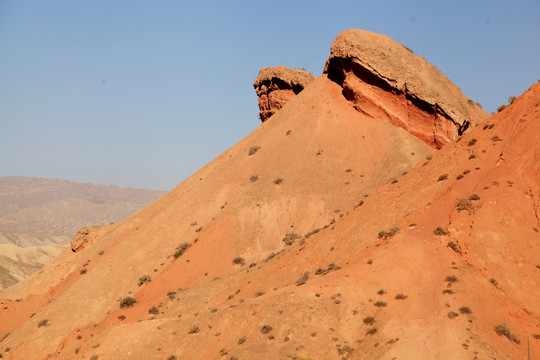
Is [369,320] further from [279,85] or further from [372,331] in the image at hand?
[279,85]

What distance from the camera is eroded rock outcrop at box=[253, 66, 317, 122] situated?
59875 mm

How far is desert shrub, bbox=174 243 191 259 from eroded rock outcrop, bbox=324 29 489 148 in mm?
18640

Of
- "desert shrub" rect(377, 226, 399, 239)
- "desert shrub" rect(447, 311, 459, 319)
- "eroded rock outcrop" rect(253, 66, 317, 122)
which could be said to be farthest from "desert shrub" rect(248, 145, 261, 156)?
"desert shrub" rect(447, 311, 459, 319)

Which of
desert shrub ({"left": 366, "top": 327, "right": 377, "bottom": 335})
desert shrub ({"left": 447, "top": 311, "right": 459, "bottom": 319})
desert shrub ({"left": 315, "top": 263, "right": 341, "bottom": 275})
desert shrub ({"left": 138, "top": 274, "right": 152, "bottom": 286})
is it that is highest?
desert shrub ({"left": 138, "top": 274, "right": 152, "bottom": 286})

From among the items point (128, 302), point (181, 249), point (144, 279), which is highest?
point (181, 249)

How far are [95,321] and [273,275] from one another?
1405cm

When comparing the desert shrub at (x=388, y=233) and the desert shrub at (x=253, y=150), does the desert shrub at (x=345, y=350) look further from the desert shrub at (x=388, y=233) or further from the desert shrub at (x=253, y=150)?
the desert shrub at (x=253, y=150)

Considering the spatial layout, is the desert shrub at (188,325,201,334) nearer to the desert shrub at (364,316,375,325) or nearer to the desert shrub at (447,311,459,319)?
the desert shrub at (364,316,375,325)

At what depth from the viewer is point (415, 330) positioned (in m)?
19.0

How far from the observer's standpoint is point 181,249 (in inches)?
1517

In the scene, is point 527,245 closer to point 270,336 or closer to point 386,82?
point 270,336

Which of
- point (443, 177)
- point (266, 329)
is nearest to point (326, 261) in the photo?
point (266, 329)

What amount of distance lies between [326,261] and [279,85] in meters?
37.8

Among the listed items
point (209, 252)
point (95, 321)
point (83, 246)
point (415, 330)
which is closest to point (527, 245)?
point (415, 330)
